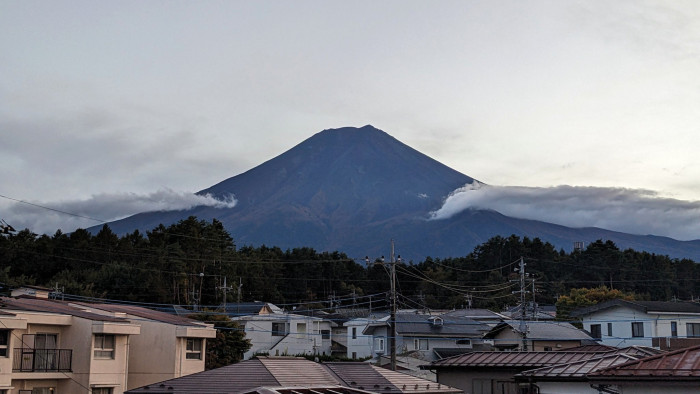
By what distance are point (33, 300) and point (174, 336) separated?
6.43m

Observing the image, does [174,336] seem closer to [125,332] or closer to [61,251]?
[125,332]

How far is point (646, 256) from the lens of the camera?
122 metres

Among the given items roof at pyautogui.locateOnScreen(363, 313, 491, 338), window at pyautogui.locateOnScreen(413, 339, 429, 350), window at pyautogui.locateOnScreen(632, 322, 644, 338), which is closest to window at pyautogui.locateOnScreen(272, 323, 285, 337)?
roof at pyautogui.locateOnScreen(363, 313, 491, 338)

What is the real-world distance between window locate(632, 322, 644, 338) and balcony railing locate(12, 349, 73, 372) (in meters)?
32.1

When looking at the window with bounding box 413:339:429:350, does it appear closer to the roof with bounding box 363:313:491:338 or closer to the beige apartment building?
the roof with bounding box 363:313:491:338

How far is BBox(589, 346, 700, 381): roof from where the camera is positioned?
41.2ft

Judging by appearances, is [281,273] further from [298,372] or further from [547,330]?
[298,372]

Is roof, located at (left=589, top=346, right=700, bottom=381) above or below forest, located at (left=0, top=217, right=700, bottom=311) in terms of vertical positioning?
below

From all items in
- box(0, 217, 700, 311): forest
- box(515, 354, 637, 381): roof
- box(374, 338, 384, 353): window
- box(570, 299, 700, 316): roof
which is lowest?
box(374, 338, 384, 353): window

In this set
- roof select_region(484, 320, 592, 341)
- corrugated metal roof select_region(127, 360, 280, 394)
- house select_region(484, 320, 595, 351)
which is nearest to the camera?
corrugated metal roof select_region(127, 360, 280, 394)

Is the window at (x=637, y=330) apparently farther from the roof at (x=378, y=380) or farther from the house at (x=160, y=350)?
the roof at (x=378, y=380)

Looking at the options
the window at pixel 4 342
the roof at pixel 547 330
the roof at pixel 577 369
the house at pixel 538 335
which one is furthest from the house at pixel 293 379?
the roof at pixel 547 330

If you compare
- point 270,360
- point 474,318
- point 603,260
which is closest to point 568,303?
point 474,318

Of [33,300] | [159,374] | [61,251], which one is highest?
[61,251]
